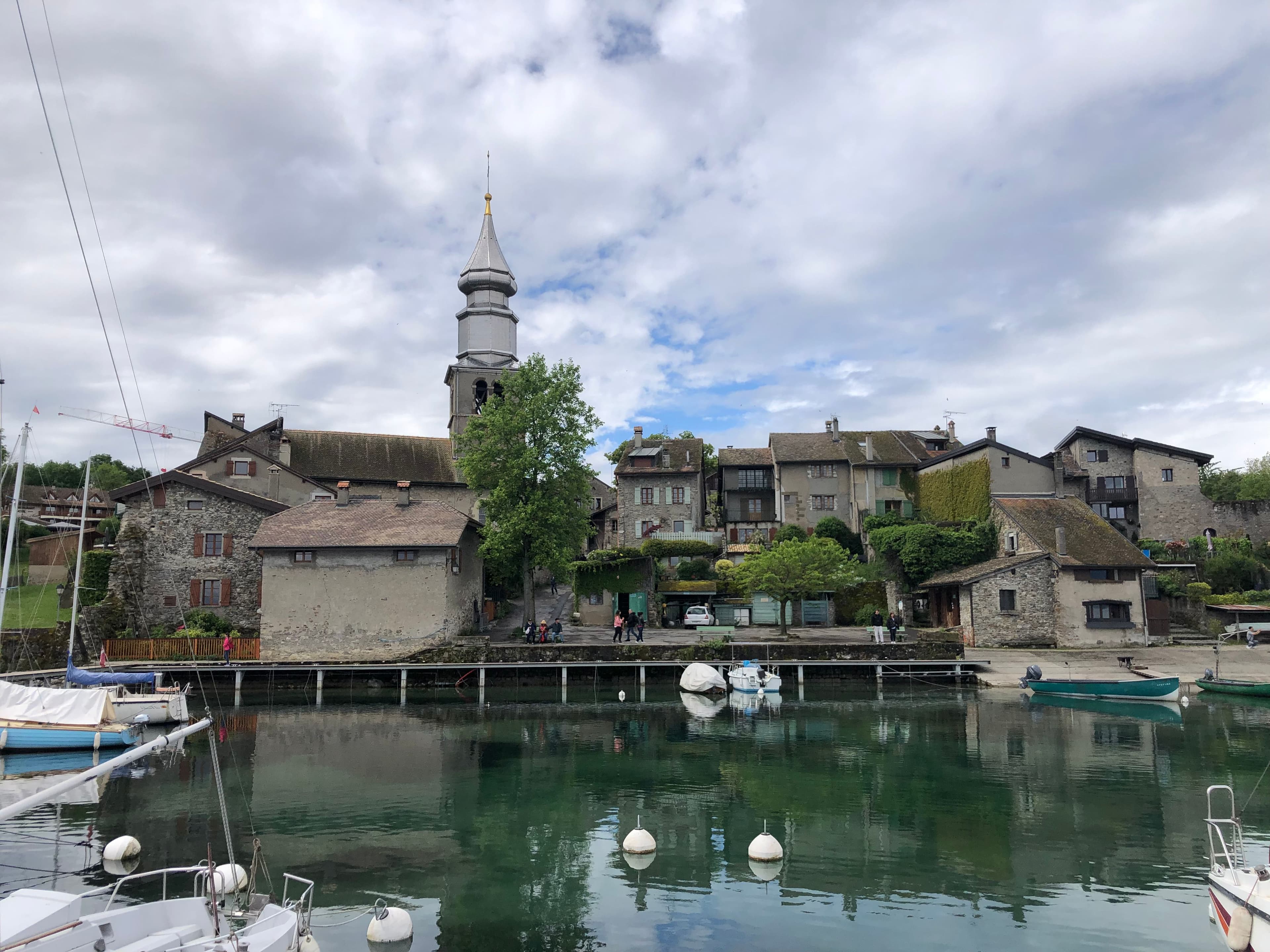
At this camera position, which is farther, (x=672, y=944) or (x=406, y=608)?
(x=406, y=608)

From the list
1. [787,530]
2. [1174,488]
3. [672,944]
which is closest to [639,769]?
[672,944]

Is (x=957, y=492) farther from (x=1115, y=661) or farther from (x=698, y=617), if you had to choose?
(x=698, y=617)

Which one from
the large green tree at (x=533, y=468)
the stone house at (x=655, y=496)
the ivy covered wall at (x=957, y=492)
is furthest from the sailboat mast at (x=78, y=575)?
the ivy covered wall at (x=957, y=492)

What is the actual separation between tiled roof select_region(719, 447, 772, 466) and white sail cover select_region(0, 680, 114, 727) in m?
40.9

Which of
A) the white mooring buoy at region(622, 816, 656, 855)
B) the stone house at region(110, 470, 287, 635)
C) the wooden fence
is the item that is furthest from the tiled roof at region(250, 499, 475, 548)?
the white mooring buoy at region(622, 816, 656, 855)

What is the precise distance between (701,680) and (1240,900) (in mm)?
24594

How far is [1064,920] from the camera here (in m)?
12.2

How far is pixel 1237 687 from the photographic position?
32.0m

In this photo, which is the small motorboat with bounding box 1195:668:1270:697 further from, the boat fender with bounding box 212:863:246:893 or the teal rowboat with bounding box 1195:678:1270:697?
the boat fender with bounding box 212:863:246:893

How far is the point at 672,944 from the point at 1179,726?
77.7ft

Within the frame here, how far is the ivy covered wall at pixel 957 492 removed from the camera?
49125 millimetres

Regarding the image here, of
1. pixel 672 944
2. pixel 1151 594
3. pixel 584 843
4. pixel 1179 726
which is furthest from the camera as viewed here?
pixel 1151 594

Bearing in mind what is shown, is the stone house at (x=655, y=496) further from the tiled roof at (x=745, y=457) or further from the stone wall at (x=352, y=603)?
the stone wall at (x=352, y=603)

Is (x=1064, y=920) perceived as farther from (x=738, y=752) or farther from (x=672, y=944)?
(x=738, y=752)
